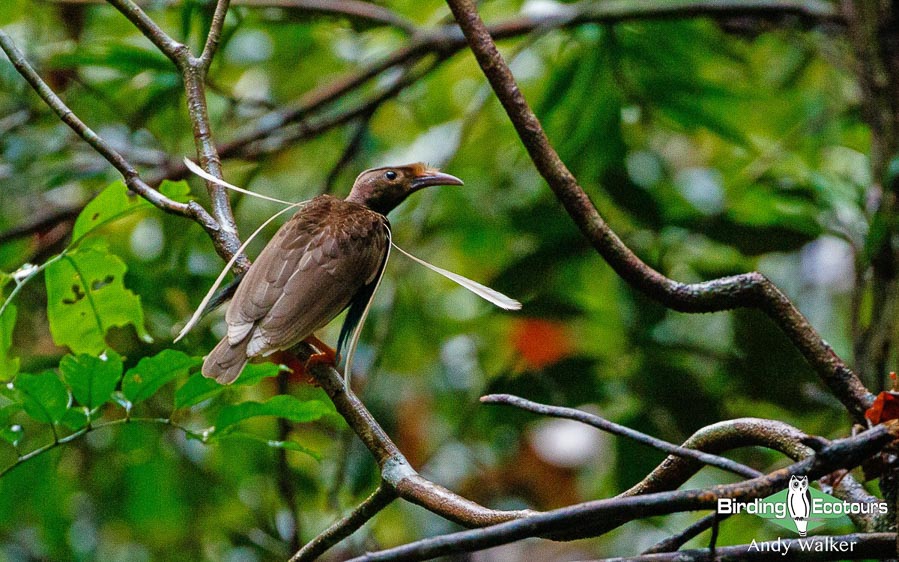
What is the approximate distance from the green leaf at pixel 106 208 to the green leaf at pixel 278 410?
1.55 ft

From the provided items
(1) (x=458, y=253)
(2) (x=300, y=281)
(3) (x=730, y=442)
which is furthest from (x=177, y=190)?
(1) (x=458, y=253)

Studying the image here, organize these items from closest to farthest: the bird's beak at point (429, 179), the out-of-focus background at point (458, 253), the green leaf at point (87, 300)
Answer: the green leaf at point (87, 300), the bird's beak at point (429, 179), the out-of-focus background at point (458, 253)

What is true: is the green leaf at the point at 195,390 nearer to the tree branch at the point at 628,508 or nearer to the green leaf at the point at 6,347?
the green leaf at the point at 6,347

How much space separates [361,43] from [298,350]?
3233 mm

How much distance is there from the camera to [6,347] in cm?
196

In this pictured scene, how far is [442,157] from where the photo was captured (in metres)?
3.97

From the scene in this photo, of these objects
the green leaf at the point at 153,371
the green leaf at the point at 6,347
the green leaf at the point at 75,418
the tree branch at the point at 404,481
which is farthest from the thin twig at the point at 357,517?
the green leaf at the point at 6,347

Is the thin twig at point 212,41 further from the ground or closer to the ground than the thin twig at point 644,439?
further from the ground

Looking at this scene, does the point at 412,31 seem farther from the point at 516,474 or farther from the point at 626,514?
the point at 626,514

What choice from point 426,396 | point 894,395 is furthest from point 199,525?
point 894,395

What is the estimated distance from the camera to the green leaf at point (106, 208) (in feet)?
6.50

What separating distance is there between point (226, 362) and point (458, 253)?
3201 mm

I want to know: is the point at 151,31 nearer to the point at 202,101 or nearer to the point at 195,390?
the point at 202,101

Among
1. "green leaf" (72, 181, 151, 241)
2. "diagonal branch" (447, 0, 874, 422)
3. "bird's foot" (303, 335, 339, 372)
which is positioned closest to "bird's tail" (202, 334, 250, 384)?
"bird's foot" (303, 335, 339, 372)
